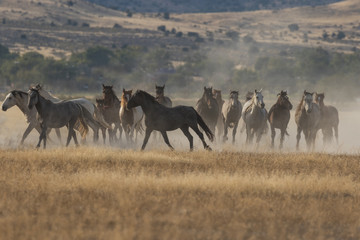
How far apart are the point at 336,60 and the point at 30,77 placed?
45.6 meters

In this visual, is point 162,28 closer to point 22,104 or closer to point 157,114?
point 22,104

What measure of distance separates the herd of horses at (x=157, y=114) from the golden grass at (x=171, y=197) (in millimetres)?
1723

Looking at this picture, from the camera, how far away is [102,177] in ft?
46.7

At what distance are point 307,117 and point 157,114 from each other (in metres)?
7.10

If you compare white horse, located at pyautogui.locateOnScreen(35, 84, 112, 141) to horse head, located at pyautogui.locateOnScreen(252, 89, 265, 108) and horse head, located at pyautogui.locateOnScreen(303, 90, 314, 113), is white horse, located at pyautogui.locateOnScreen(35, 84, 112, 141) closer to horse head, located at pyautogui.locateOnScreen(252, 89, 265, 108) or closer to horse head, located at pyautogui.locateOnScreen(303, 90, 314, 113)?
horse head, located at pyautogui.locateOnScreen(252, 89, 265, 108)

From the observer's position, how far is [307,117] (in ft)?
81.8

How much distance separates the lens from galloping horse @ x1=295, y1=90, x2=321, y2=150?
24431 millimetres

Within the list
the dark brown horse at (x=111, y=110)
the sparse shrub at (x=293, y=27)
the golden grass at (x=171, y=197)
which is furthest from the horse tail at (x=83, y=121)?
the sparse shrub at (x=293, y=27)

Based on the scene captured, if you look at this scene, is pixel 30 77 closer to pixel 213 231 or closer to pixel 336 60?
pixel 336 60

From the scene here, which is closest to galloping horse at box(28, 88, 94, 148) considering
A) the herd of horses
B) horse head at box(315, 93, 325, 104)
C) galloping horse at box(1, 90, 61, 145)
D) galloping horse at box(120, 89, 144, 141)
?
the herd of horses

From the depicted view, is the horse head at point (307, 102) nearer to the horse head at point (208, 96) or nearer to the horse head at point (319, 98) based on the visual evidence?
the horse head at point (319, 98)

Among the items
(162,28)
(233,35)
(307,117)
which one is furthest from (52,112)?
(233,35)

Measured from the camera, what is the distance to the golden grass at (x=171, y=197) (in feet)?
Result: 34.8

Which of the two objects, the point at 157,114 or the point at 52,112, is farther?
the point at 52,112
